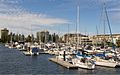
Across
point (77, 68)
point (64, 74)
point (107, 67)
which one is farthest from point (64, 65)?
point (64, 74)

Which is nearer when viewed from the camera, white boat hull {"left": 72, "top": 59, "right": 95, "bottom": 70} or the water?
the water

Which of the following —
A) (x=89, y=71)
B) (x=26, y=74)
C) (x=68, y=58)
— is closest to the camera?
(x=26, y=74)

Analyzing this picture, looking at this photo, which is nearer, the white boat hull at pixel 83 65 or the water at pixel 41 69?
the water at pixel 41 69

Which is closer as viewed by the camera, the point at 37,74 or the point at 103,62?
the point at 37,74

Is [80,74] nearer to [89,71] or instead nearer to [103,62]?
[89,71]

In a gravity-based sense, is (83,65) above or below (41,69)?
above

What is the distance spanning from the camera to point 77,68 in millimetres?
63125

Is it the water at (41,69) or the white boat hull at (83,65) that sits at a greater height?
the white boat hull at (83,65)

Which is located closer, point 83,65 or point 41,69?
point 83,65

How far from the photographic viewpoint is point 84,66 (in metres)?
62.1

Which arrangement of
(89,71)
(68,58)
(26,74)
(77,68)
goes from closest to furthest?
(26,74) < (89,71) < (77,68) < (68,58)

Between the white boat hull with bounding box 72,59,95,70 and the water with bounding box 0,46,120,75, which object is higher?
the white boat hull with bounding box 72,59,95,70

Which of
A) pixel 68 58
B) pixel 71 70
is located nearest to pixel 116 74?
pixel 71 70

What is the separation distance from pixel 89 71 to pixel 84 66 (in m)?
3.14
